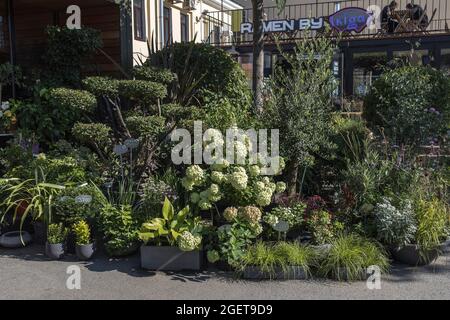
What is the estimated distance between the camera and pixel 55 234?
4660mm

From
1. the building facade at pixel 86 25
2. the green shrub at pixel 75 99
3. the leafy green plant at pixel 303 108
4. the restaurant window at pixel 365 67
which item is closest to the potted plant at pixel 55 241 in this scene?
the green shrub at pixel 75 99

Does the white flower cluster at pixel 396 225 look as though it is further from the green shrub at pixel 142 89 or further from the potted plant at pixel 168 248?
the green shrub at pixel 142 89

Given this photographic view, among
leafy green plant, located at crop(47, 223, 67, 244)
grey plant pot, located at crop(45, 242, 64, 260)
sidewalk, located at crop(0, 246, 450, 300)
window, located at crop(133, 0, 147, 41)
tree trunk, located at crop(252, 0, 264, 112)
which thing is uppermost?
window, located at crop(133, 0, 147, 41)

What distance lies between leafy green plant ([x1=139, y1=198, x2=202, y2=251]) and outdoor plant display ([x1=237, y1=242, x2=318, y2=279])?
50cm

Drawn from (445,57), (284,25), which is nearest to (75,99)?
(284,25)

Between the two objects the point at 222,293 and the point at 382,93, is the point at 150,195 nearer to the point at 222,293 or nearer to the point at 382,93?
the point at 222,293

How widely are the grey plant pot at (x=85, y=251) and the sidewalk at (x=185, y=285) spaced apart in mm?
84

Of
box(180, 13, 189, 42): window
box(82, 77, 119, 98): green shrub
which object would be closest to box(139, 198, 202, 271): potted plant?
box(82, 77, 119, 98): green shrub

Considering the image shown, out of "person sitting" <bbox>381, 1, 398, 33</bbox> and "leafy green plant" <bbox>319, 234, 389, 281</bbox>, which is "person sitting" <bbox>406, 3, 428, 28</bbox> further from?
"leafy green plant" <bbox>319, 234, 389, 281</bbox>

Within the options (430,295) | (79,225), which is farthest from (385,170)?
(79,225)

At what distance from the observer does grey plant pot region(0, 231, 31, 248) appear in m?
4.97

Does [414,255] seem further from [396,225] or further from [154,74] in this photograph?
[154,74]

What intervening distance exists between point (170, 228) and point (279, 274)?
1089 millimetres
